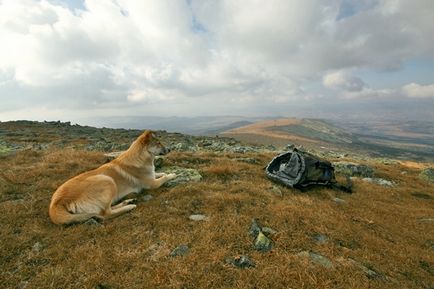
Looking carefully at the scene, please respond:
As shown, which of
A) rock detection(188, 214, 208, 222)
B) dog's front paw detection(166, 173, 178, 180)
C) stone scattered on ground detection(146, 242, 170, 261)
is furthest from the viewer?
dog's front paw detection(166, 173, 178, 180)

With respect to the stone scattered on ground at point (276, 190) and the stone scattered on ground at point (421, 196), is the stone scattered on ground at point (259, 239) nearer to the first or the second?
the stone scattered on ground at point (276, 190)

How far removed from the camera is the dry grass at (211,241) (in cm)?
636

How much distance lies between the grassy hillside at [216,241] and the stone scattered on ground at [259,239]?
0.14 metres

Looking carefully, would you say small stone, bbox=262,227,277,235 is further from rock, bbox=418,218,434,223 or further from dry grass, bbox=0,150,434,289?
rock, bbox=418,218,434,223

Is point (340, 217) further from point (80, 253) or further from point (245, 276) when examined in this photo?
point (80, 253)

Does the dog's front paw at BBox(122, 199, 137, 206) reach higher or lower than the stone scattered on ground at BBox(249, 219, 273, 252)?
higher

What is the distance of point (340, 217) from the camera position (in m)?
10.2

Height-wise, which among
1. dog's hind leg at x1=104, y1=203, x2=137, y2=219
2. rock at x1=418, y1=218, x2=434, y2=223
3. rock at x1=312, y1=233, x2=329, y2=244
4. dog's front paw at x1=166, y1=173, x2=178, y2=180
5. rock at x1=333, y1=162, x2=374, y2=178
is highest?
dog's front paw at x1=166, y1=173, x2=178, y2=180

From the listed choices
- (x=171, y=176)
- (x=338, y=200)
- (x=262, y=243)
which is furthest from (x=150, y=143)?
(x=338, y=200)

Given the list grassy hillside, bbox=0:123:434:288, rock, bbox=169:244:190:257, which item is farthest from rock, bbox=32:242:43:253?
rock, bbox=169:244:190:257

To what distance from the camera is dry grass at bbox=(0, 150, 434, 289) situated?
6.36 meters

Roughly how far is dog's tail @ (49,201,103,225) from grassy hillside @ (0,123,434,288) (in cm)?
25

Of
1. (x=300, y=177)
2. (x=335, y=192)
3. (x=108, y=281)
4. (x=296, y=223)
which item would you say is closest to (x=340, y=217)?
(x=296, y=223)

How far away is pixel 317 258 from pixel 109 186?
6.83m
